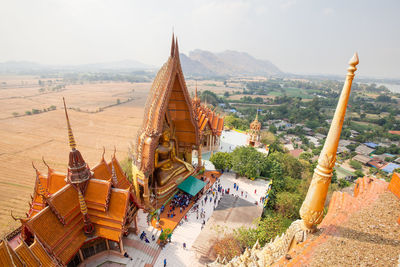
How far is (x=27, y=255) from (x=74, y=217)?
274 centimetres

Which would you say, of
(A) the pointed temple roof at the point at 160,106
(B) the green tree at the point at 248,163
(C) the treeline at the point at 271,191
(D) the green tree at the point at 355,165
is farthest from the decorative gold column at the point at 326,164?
(D) the green tree at the point at 355,165

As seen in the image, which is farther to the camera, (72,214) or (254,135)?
(254,135)

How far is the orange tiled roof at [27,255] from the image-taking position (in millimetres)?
8015

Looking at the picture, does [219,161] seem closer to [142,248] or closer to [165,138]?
[165,138]

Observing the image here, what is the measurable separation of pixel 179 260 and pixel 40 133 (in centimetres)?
5414

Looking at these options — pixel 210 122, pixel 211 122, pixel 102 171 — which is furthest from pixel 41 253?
pixel 211 122

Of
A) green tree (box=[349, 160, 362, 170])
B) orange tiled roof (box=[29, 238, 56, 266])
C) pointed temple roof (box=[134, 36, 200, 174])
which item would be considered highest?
pointed temple roof (box=[134, 36, 200, 174])

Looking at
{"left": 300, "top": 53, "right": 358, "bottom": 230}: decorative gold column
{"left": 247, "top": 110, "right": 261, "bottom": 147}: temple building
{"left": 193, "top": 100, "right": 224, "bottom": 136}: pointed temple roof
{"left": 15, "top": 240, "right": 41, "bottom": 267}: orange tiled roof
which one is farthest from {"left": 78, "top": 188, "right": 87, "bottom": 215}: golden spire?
{"left": 247, "top": 110, "right": 261, "bottom": 147}: temple building

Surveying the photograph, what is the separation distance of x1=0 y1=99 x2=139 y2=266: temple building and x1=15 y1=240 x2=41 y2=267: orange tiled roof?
37 centimetres

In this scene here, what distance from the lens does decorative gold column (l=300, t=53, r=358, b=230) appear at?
163 inches

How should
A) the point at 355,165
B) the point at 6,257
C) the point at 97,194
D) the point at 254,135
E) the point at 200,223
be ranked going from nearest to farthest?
Result: the point at 6,257, the point at 97,194, the point at 200,223, the point at 254,135, the point at 355,165

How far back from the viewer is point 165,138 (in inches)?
663

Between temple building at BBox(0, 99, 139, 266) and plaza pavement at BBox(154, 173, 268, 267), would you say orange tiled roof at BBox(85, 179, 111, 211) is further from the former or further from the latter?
plaza pavement at BBox(154, 173, 268, 267)

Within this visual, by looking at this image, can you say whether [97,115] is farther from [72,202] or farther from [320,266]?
→ [320,266]
